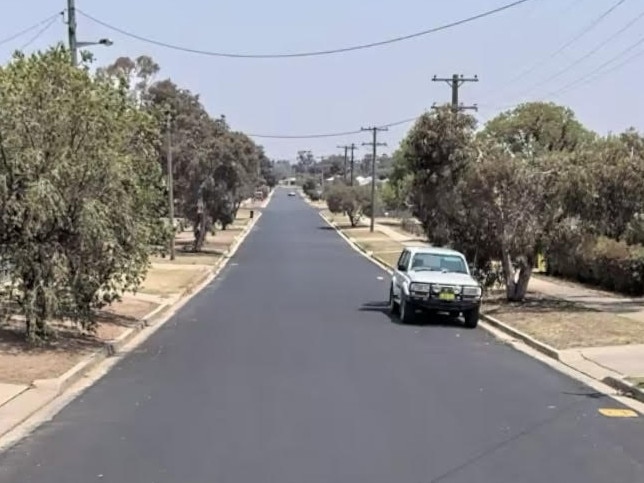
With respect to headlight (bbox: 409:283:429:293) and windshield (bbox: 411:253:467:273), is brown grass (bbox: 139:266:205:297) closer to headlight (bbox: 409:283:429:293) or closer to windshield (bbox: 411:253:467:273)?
windshield (bbox: 411:253:467:273)

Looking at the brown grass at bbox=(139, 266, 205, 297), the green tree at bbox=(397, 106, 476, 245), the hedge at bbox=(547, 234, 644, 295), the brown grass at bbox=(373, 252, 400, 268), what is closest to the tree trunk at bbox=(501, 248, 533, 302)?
the hedge at bbox=(547, 234, 644, 295)

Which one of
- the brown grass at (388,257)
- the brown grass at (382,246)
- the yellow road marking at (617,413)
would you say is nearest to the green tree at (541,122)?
the brown grass at (382,246)

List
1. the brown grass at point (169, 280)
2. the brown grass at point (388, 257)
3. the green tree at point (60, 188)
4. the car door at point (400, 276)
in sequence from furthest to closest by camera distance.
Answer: the brown grass at point (388, 257)
the brown grass at point (169, 280)
the car door at point (400, 276)
the green tree at point (60, 188)

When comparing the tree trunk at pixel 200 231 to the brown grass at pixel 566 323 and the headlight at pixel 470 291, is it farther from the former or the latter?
the headlight at pixel 470 291

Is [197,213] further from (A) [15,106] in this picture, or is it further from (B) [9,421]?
(B) [9,421]

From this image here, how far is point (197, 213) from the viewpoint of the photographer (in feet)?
185

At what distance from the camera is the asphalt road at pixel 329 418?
27.5 ft

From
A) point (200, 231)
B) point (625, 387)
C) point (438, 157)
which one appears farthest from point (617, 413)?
point (200, 231)

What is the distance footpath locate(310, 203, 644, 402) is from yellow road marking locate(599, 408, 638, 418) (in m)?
0.89

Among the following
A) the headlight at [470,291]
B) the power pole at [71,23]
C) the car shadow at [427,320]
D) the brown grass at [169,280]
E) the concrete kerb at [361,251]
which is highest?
the power pole at [71,23]

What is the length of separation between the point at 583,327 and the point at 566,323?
2.56 ft

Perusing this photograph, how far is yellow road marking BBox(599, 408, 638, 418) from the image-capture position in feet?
36.8

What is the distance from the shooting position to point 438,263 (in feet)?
77.3

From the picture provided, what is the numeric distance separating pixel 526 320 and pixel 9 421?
542 inches
